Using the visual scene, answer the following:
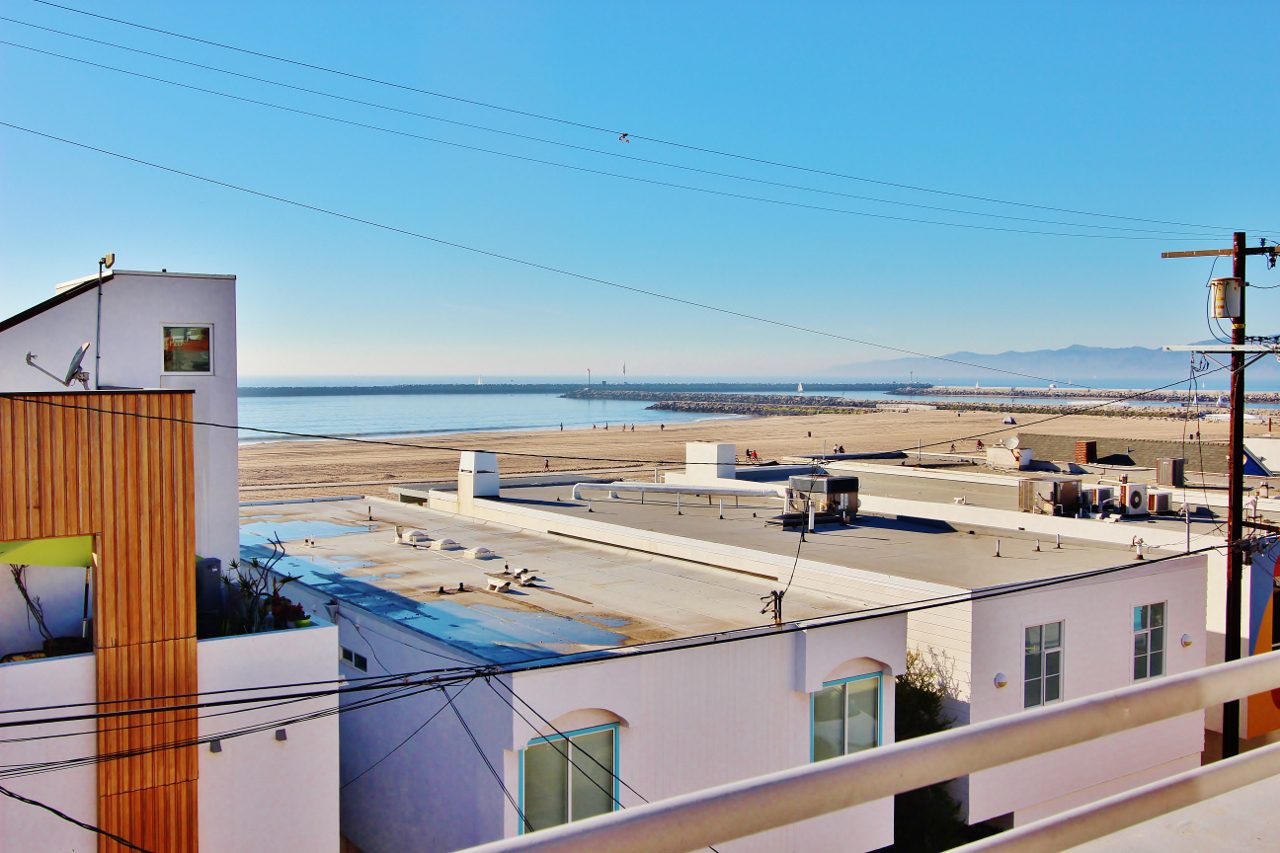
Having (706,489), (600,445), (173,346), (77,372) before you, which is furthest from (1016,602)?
(600,445)

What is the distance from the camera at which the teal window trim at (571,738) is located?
1171 centimetres

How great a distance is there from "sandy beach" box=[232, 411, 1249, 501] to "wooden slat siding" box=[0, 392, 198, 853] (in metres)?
31.4

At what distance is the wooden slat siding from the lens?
9.70 m

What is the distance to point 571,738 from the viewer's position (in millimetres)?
11977

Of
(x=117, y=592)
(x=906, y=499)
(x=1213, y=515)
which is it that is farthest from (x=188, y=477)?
(x=1213, y=515)

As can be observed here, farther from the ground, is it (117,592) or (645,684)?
(117,592)

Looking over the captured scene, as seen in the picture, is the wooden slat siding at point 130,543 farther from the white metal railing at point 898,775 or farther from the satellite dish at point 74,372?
the white metal railing at point 898,775

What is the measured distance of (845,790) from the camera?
1939mm

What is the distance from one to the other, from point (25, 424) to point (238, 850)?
476cm

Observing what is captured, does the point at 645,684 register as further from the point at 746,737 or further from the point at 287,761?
the point at 287,761

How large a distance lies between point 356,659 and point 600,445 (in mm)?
69982

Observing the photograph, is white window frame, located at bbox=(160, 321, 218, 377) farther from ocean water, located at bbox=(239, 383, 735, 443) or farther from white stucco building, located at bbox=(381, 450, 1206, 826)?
ocean water, located at bbox=(239, 383, 735, 443)

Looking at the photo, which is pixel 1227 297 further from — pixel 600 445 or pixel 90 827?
pixel 600 445

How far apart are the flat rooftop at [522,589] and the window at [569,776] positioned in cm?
104
